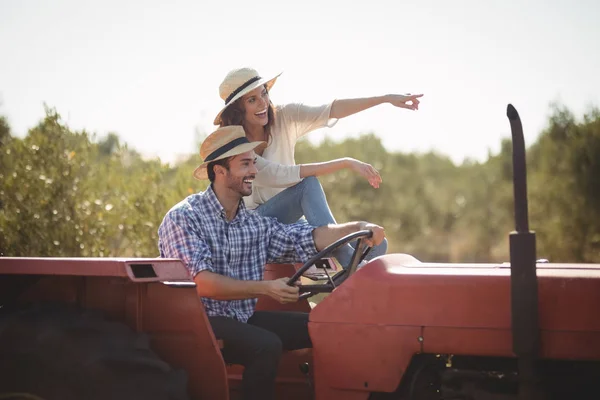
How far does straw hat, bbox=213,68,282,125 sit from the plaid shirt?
2.48 feet

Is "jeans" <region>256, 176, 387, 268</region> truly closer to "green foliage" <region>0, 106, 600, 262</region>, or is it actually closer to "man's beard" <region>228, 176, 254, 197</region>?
"man's beard" <region>228, 176, 254, 197</region>

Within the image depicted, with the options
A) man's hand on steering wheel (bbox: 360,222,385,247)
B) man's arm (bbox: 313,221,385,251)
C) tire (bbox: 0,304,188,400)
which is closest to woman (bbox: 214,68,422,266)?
man's arm (bbox: 313,221,385,251)

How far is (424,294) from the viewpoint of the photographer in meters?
3.15

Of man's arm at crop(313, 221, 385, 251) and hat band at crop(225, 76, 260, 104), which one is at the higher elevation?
hat band at crop(225, 76, 260, 104)

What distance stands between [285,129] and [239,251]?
1.12 m

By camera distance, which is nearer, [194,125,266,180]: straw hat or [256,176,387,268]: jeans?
[194,125,266,180]: straw hat

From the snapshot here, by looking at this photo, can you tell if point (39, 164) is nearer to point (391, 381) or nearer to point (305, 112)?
point (305, 112)

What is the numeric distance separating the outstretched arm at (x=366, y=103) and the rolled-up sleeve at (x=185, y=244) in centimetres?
142

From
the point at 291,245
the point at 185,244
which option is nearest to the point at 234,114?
the point at 291,245

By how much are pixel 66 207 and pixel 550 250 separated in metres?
8.47

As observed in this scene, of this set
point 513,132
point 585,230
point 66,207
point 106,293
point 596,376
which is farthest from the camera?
point 585,230

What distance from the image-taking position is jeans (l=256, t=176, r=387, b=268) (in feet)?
→ 14.3

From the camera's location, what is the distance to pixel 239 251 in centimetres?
383

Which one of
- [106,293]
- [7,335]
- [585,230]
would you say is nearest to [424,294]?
[106,293]
